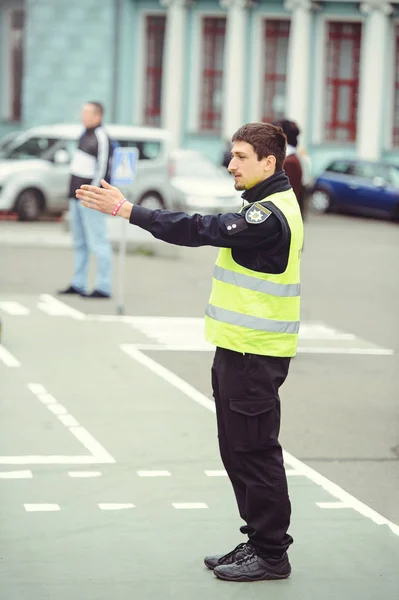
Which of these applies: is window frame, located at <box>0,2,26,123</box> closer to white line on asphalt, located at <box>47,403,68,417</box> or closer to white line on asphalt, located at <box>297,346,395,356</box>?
white line on asphalt, located at <box>297,346,395,356</box>

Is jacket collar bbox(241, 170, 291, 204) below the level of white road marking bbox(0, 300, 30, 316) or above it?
above

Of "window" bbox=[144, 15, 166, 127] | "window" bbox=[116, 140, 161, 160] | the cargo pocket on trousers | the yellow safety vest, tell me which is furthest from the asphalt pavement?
"window" bbox=[144, 15, 166, 127]

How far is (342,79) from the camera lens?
40.6m

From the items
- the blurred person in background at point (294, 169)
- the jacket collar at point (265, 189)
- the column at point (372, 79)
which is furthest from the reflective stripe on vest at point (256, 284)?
the column at point (372, 79)

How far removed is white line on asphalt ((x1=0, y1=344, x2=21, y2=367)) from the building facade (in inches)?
1137

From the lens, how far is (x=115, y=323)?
43.5 feet

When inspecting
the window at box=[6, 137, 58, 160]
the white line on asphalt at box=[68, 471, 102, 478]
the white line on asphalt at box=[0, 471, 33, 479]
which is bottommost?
the white line on asphalt at box=[68, 471, 102, 478]

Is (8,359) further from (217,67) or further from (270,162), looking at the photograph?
(217,67)

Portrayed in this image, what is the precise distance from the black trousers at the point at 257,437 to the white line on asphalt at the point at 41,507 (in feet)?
3.97

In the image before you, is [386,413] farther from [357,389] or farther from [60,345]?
[60,345]

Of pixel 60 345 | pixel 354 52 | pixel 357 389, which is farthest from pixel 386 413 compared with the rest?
pixel 354 52

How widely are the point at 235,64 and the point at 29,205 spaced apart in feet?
49.0

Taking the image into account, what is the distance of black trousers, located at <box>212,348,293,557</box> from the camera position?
5.74 meters

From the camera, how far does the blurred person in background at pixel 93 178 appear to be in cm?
1468
